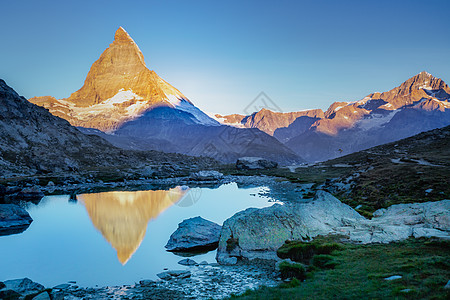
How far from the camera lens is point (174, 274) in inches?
794

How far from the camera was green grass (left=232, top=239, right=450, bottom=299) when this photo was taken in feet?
37.8

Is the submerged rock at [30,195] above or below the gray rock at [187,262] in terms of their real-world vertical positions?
above

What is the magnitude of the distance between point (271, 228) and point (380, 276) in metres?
11.9

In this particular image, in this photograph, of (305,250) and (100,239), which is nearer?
(305,250)

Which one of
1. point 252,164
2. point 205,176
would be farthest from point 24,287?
point 252,164

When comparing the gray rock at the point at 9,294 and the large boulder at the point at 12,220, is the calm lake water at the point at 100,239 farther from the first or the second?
the gray rock at the point at 9,294

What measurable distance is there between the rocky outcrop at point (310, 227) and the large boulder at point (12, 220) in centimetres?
2623

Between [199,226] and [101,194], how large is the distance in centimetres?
4019

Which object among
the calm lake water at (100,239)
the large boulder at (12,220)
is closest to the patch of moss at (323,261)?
the calm lake water at (100,239)

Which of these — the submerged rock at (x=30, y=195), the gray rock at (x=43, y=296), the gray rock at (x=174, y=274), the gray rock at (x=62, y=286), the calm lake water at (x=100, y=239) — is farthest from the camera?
the submerged rock at (x=30, y=195)

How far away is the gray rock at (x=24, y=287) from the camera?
55.6ft

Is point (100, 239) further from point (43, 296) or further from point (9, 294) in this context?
point (43, 296)

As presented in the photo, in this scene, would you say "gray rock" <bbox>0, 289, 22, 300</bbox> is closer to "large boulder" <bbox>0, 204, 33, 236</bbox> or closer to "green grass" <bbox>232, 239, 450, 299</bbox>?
"green grass" <bbox>232, 239, 450, 299</bbox>

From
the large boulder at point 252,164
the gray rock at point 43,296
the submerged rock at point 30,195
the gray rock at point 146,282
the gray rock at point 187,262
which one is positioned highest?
A: the large boulder at point 252,164
